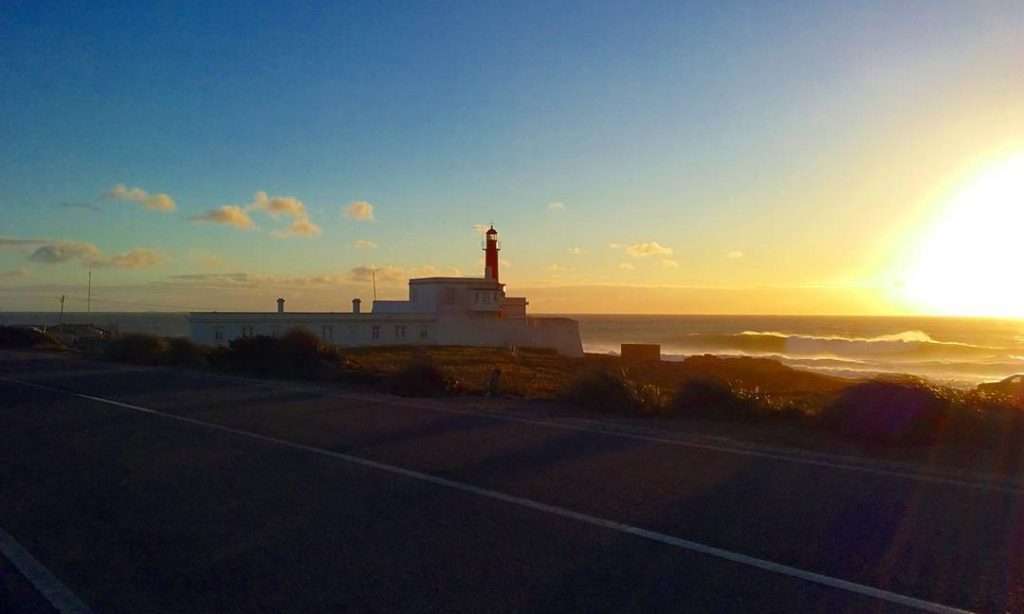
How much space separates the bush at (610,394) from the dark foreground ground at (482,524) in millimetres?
3845

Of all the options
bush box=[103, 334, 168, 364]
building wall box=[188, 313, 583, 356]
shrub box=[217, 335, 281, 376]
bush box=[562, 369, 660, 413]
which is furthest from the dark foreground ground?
building wall box=[188, 313, 583, 356]

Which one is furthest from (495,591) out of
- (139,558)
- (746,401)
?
(746,401)

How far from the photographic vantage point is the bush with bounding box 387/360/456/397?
822 inches

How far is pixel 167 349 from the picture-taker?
34750 mm

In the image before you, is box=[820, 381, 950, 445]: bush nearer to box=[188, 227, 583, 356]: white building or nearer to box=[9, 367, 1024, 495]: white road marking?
box=[9, 367, 1024, 495]: white road marking

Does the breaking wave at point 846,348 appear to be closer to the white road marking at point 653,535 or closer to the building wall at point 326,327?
the building wall at point 326,327

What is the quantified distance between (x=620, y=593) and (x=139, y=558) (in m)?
3.63

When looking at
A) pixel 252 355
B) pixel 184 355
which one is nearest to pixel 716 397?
pixel 252 355

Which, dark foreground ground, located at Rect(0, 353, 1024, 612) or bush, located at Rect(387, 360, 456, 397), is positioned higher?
bush, located at Rect(387, 360, 456, 397)

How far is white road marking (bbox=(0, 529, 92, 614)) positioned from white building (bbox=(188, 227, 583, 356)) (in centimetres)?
4212

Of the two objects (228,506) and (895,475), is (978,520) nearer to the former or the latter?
(895,475)

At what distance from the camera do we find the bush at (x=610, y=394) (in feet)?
57.1

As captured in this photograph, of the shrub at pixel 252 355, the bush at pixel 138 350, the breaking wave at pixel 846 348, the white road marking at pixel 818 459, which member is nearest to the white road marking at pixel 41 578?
the white road marking at pixel 818 459

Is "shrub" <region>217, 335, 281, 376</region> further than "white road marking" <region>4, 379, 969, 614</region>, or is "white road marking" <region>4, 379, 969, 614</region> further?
"shrub" <region>217, 335, 281, 376</region>
